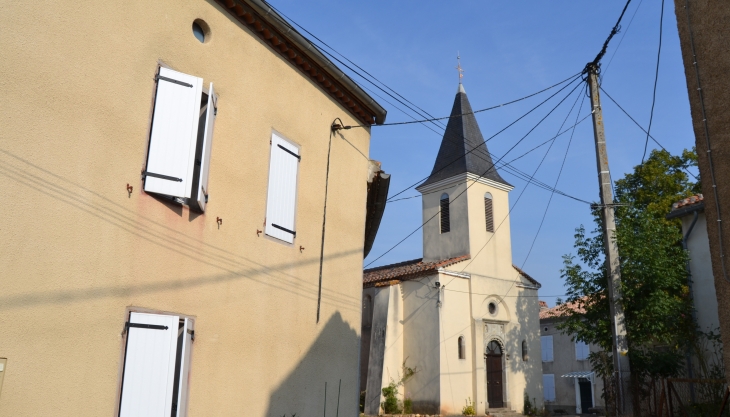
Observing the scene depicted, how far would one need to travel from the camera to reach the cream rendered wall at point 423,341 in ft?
74.6

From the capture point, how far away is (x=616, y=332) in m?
11.7

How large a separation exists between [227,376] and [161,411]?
A: 121 centimetres

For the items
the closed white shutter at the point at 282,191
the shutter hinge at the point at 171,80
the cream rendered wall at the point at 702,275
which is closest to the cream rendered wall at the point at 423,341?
the cream rendered wall at the point at 702,275

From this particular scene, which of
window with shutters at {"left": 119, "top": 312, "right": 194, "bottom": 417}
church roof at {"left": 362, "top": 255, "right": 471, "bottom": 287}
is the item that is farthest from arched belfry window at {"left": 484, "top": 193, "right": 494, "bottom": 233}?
window with shutters at {"left": 119, "top": 312, "right": 194, "bottom": 417}

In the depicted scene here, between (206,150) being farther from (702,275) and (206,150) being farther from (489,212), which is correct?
(489,212)

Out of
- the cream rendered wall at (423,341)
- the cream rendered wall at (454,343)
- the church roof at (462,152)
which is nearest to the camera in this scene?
the cream rendered wall at (454,343)

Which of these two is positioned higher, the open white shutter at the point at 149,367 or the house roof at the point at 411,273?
the house roof at the point at 411,273

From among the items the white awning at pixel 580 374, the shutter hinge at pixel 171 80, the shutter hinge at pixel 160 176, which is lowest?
the white awning at pixel 580 374

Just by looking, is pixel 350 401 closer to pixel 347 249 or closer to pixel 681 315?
pixel 347 249

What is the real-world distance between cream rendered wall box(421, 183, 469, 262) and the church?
1.8 inches

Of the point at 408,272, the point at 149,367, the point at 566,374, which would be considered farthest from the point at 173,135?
the point at 566,374

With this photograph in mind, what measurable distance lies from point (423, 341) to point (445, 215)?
6.21 metres

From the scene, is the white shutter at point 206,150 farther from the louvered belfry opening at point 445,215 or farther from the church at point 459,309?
the louvered belfry opening at point 445,215

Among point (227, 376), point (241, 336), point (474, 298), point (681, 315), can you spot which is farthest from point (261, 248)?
point (474, 298)
